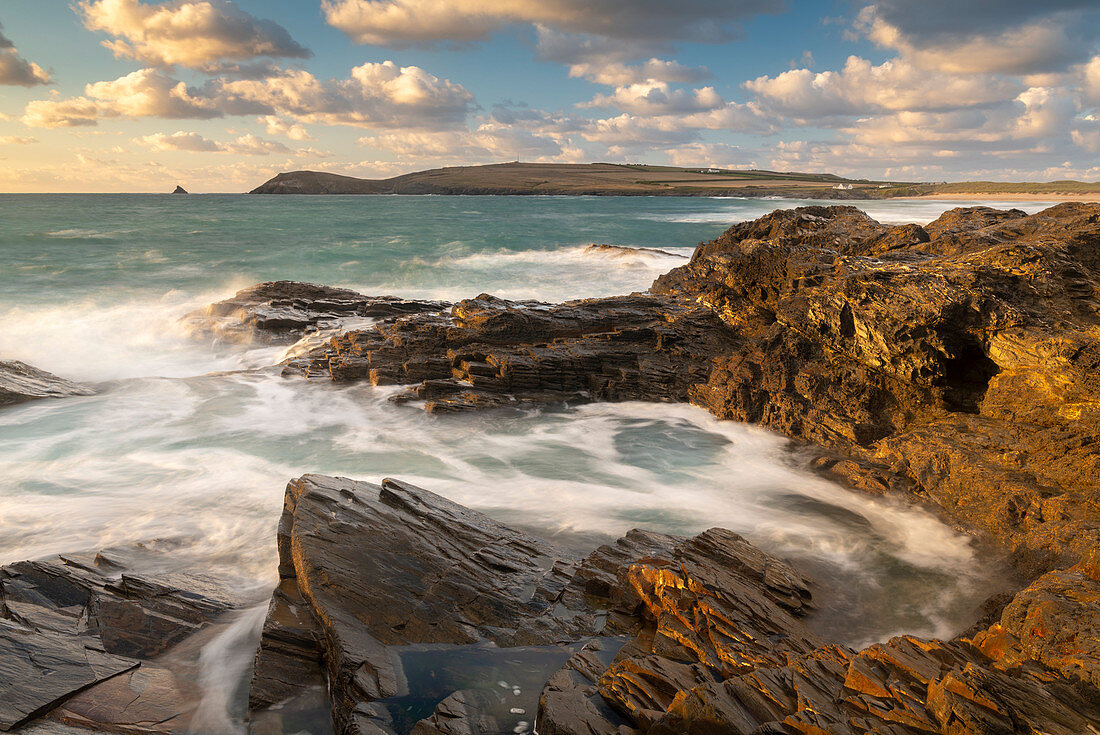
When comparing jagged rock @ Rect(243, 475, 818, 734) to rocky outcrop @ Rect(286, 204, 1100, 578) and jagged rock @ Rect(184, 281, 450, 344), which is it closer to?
rocky outcrop @ Rect(286, 204, 1100, 578)

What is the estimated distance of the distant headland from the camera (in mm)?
122688

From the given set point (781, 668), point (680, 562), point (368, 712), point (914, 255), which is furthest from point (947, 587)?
point (914, 255)

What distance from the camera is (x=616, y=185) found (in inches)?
6053

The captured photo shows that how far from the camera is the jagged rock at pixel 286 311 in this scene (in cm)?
1958

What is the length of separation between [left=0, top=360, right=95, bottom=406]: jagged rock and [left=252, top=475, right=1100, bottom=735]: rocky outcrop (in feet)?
36.9

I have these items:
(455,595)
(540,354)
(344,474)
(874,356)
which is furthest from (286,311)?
(874,356)

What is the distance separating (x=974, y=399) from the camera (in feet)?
34.1

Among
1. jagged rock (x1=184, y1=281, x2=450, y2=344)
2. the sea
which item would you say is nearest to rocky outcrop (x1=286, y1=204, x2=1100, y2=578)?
the sea

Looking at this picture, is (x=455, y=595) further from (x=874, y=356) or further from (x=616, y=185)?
(x=616, y=185)

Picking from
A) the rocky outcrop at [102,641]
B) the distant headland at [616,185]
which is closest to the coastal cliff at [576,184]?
the distant headland at [616,185]

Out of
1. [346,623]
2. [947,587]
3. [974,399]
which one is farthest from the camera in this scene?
[974,399]

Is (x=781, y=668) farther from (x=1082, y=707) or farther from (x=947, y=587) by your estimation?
(x=947, y=587)

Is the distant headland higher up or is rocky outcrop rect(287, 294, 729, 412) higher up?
the distant headland

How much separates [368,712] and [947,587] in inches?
275
